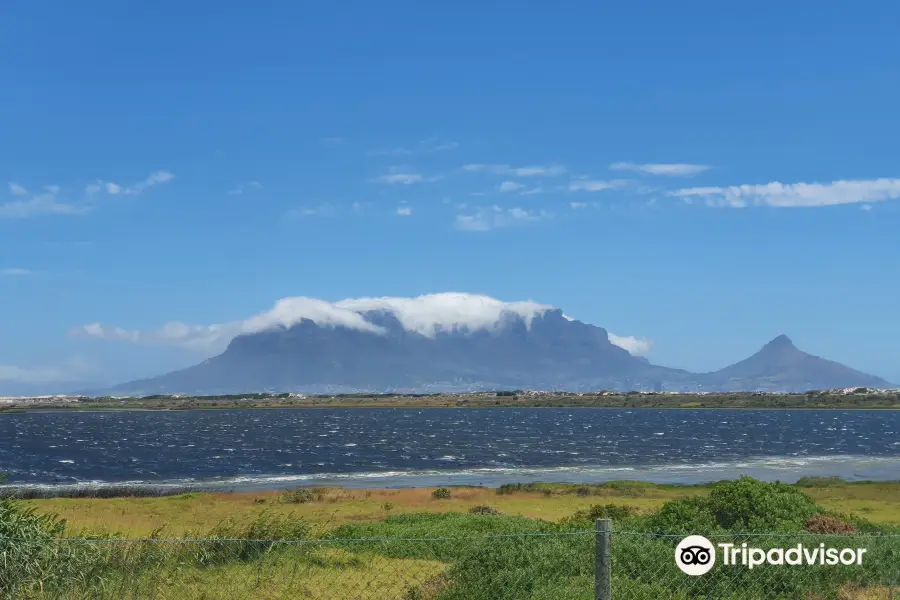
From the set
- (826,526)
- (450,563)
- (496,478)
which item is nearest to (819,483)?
(496,478)

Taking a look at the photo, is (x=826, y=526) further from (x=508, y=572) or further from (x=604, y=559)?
(x=604, y=559)

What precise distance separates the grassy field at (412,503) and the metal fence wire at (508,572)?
2742 centimetres

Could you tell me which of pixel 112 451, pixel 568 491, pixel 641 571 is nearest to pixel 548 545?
pixel 641 571

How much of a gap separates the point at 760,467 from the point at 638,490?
102 feet

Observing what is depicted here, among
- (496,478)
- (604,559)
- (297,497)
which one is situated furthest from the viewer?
(496,478)

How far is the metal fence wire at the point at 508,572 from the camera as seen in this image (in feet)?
35.2

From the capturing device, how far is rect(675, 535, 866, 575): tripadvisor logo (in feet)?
36.8

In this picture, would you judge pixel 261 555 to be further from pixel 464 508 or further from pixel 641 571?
pixel 464 508

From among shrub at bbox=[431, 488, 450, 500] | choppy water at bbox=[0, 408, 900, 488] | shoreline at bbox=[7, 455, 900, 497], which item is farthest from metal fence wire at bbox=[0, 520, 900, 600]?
choppy water at bbox=[0, 408, 900, 488]

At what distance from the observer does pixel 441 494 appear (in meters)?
56.3

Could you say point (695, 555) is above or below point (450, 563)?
above

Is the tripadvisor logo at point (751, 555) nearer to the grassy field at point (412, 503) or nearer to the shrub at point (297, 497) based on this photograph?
the grassy field at point (412, 503)

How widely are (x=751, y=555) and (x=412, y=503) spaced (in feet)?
136

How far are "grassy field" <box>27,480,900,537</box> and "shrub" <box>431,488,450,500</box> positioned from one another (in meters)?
0.51
